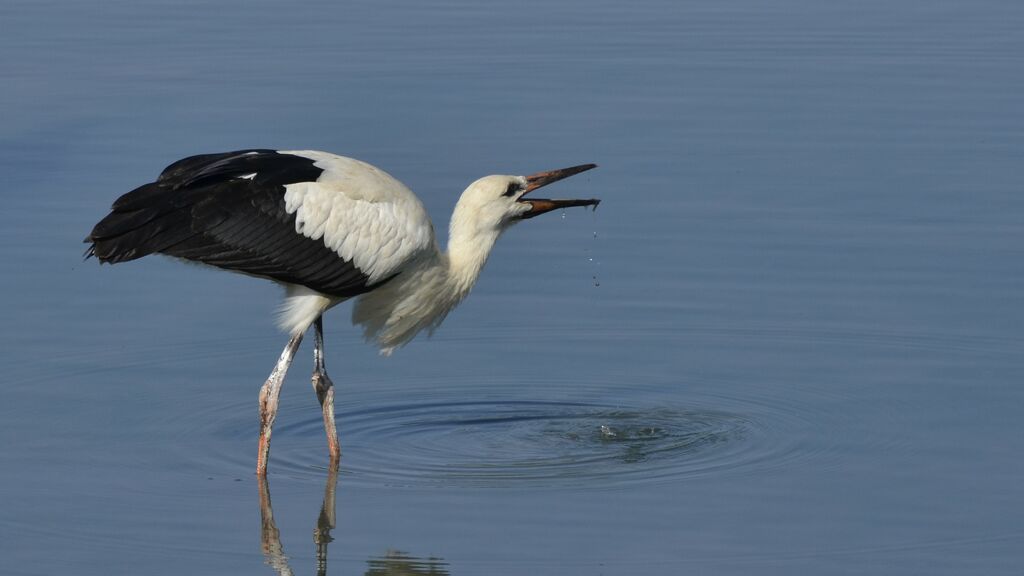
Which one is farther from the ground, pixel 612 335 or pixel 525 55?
pixel 525 55

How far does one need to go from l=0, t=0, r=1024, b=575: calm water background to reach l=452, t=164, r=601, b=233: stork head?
1.01m

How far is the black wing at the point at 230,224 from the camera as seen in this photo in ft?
32.9

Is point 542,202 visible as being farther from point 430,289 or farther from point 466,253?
point 430,289

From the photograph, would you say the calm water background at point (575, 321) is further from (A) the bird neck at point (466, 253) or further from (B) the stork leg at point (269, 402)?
(A) the bird neck at point (466, 253)

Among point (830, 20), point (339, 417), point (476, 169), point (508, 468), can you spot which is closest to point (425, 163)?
point (476, 169)

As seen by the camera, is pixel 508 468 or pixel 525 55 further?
pixel 525 55

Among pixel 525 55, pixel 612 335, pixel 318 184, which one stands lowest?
pixel 612 335

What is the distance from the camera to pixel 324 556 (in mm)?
8750

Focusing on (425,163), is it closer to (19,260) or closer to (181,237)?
(19,260)

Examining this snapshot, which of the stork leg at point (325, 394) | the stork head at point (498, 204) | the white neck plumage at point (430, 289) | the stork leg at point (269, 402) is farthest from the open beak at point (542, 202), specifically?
the stork leg at point (269, 402)

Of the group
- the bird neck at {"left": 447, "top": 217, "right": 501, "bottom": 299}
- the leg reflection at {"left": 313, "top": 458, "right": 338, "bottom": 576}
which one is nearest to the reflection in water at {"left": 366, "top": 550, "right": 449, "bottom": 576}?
the leg reflection at {"left": 313, "top": 458, "right": 338, "bottom": 576}

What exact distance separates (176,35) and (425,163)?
20.1 feet

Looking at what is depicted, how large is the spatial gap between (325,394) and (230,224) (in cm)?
109

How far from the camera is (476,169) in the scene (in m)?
15.5
